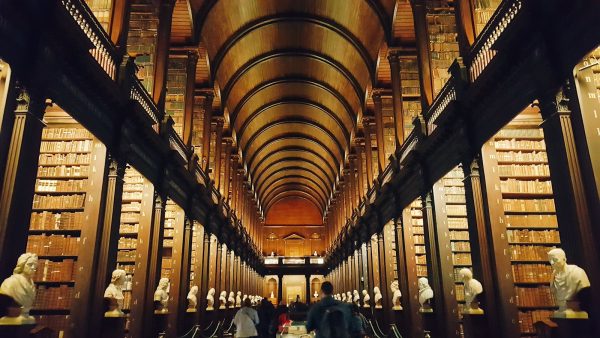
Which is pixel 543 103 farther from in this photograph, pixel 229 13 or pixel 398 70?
pixel 229 13

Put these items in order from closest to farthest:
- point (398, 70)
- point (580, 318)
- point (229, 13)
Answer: point (580, 318) → point (398, 70) → point (229, 13)

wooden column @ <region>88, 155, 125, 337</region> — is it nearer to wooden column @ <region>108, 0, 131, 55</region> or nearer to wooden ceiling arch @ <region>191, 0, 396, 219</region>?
wooden column @ <region>108, 0, 131, 55</region>

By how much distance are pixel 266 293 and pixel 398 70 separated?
93.7ft

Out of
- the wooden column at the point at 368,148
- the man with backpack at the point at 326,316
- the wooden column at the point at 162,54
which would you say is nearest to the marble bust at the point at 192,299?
the wooden column at the point at 162,54

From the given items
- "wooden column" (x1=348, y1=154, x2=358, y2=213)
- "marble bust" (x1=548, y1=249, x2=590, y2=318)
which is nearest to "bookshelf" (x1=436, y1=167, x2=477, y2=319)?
"marble bust" (x1=548, y1=249, x2=590, y2=318)

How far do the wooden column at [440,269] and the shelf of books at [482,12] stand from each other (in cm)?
284

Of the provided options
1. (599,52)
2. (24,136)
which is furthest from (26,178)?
(599,52)

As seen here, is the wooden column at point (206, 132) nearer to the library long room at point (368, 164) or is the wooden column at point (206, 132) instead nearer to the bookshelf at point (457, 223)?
the library long room at point (368, 164)

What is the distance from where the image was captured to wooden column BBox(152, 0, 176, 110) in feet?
27.7

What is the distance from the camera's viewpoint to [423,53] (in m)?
8.80

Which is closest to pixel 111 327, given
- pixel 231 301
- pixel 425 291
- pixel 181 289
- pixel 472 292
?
pixel 181 289

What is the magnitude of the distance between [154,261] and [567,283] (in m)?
6.41

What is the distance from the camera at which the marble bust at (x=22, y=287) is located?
3736mm

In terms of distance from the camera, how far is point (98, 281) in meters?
5.82
